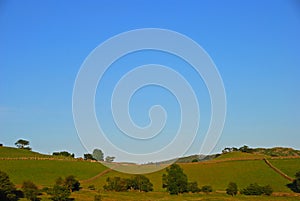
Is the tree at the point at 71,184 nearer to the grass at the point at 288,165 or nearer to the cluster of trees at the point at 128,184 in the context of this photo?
the cluster of trees at the point at 128,184

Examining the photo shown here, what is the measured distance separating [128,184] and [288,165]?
3854 cm

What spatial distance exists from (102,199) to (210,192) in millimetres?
22054

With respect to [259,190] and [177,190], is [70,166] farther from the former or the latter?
[259,190]

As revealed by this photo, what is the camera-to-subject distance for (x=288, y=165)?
86875 millimetres

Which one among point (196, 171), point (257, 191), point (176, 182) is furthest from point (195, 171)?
point (257, 191)

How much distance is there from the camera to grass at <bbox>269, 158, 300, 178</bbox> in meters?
81.2

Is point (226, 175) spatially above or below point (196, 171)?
below

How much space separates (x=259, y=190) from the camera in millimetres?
64000

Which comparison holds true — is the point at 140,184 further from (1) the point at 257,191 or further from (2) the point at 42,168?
(2) the point at 42,168

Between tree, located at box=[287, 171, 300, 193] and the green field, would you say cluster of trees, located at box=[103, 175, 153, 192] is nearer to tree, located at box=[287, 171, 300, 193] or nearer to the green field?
the green field

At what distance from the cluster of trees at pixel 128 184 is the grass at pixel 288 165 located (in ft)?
98.1

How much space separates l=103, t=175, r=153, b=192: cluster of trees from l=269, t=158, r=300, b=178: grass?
98.1ft

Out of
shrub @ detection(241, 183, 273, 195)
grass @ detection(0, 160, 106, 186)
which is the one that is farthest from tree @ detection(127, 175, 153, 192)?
grass @ detection(0, 160, 106, 186)

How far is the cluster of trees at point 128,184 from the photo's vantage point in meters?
65.5
